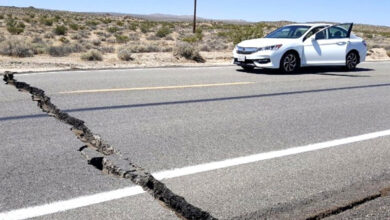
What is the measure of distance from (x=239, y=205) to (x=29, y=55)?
14.6 meters

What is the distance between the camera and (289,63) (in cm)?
1305

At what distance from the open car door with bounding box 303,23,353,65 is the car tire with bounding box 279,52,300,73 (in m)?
0.31

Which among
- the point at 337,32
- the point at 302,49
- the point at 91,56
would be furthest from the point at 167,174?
the point at 91,56

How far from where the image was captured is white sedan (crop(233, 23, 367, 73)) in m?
12.6

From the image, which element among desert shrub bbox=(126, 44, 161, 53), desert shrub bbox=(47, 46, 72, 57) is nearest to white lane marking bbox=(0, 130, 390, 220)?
desert shrub bbox=(47, 46, 72, 57)

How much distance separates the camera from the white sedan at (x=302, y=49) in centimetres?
1263

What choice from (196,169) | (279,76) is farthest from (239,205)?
(279,76)

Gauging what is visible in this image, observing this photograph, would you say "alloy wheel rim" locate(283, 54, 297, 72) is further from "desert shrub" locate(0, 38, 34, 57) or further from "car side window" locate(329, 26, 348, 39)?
"desert shrub" locate(0, 38, 34, 57)

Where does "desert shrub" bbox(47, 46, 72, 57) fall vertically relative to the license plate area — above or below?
below

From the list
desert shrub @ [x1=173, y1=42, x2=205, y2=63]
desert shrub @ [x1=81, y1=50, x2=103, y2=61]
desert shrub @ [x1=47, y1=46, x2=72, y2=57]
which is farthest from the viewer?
desert shrub @ [x1=47, y1=46, x2=72, y2=57]

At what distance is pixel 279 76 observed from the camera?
12320mm

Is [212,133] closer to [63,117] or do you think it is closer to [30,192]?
[63,117]

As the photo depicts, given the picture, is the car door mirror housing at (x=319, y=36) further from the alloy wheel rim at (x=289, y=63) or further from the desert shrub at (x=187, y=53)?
the desert shrub at (x=187, y=53)

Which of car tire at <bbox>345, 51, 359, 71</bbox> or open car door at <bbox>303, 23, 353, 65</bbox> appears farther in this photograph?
car tire at <bbox>345, 51, 359, 71</bbox>
